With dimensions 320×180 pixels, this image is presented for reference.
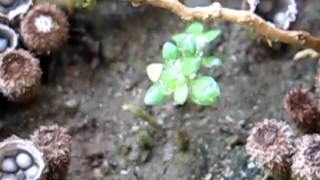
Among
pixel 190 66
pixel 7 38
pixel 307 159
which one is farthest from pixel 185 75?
pixel 7 38

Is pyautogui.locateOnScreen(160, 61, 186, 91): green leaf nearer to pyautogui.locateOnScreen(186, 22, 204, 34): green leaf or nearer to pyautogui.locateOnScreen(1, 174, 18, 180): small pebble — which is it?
pyautogui.locateOnScreen(186, 22, 204, 34): green leaf

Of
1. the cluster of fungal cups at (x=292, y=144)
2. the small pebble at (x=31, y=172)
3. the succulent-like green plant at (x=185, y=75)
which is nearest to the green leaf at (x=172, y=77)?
the succulent-like green plant at (x=185, y=75)

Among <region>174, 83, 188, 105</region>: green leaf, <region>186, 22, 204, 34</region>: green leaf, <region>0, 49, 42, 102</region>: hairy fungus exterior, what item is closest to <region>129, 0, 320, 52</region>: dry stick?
<region>186, 22, 204, 34</region>: green leaf

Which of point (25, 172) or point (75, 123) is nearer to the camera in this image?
point (25, 172)

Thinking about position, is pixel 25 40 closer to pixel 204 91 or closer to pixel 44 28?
pixel 44 28

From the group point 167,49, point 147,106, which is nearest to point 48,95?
point 147,106

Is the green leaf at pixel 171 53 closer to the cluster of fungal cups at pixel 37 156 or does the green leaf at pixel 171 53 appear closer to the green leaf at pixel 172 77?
the green leaf at pixel 172 77

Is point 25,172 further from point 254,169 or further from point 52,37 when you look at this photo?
point 254,169
